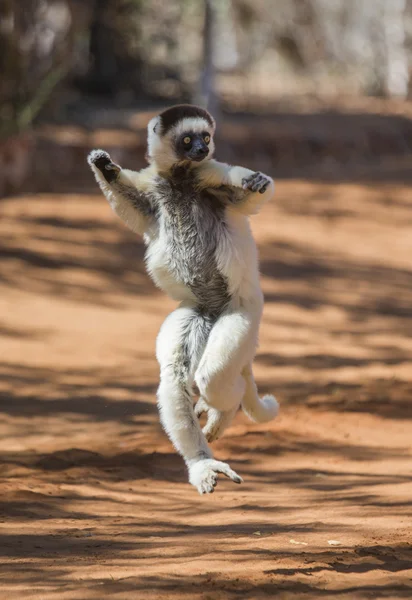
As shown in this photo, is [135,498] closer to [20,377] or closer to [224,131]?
[20,377]

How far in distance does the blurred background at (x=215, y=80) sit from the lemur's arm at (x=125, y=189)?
8947 millimetres

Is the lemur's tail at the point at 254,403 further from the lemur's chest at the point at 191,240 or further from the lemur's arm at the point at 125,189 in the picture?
the lemur's arm at the point at 125,189

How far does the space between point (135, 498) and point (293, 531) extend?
4.51 feet

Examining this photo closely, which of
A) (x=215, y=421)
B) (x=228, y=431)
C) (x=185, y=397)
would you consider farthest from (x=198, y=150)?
(x=228, y=431)

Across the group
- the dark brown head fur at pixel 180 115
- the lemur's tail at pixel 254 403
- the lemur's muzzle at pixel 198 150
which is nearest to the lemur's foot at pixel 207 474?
the lemur's tail at pixel 254 403

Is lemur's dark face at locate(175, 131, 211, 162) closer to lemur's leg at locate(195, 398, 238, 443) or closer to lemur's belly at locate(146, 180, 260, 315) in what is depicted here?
lemur's belly at locate(146, 180, 260, 315)

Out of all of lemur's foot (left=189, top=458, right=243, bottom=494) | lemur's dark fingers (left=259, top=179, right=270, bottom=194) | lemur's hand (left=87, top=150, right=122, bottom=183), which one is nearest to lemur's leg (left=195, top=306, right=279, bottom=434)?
lemur's foot (left=189, top=458, right=243, bottom=494)

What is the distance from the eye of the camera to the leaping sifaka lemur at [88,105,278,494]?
4516 mm

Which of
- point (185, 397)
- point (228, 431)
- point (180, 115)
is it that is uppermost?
point (180, 115)

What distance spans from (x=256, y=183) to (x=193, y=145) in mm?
430

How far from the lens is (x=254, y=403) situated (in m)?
5.11

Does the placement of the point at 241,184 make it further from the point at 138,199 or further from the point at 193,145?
the point at 138,199

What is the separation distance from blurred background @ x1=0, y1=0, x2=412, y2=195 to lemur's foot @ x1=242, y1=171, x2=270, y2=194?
9547mm

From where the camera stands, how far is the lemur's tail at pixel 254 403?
16.5ft
